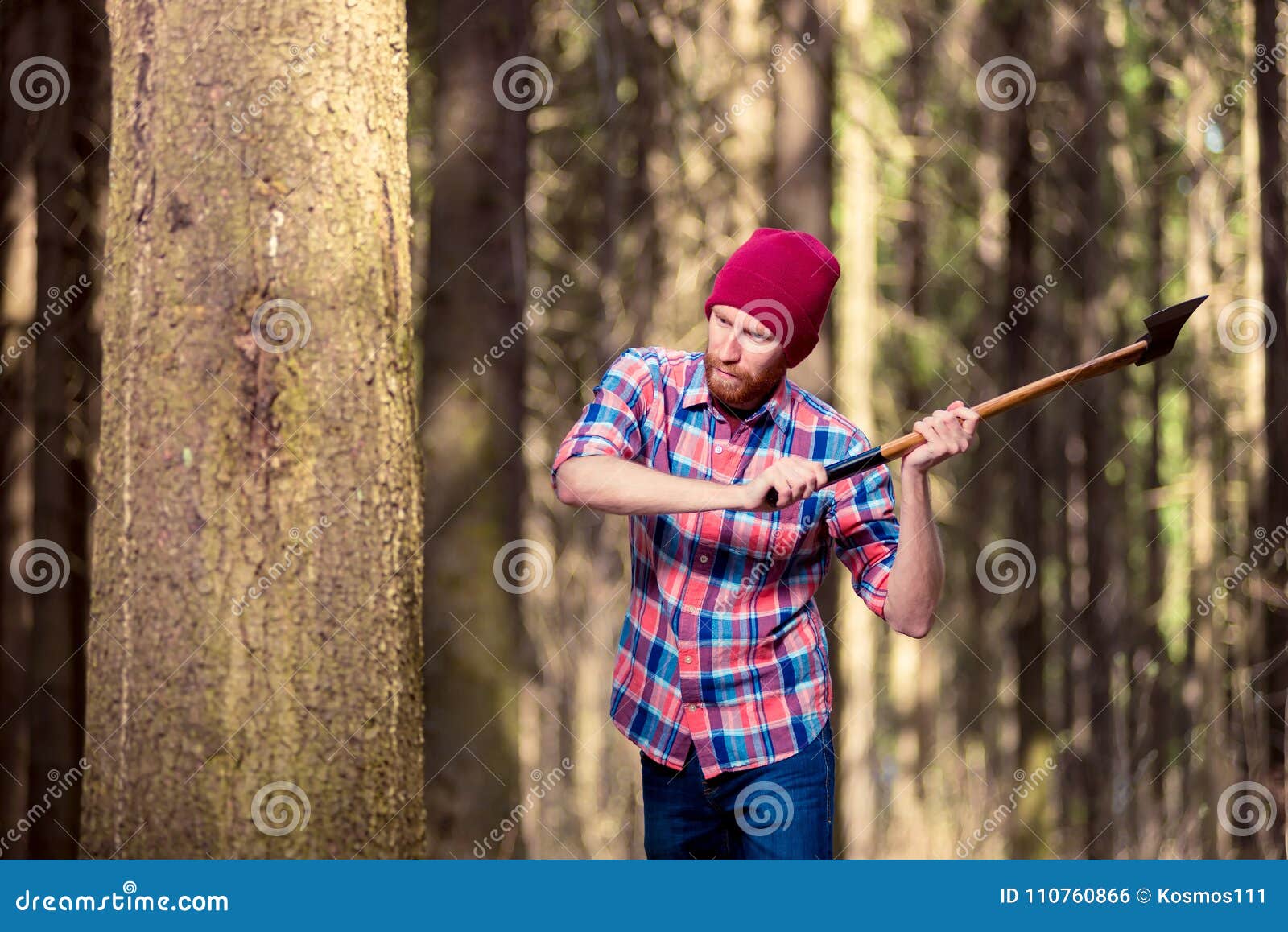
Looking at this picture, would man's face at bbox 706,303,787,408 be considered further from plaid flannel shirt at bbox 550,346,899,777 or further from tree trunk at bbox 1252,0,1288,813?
tree trunk at bbox 1252,0,1288,813

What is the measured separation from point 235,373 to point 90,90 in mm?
4254

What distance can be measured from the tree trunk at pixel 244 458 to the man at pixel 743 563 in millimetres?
565

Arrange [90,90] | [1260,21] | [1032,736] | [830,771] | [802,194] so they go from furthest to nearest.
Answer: [1032,736], [1260,21], [90,90], [802,194], [830,771]

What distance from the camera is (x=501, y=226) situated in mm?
5094

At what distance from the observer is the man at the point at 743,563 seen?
2912 mm

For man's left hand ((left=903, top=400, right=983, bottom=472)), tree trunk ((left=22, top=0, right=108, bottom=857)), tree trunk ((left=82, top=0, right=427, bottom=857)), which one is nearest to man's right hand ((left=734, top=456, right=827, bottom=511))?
man's left hand ((left=903, top=400, right=983, bottom=472))

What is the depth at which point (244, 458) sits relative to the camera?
2830 millimetres

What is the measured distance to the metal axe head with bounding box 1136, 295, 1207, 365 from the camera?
3.00 m

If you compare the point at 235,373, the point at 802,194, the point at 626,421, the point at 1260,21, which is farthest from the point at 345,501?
the point at 1260,21

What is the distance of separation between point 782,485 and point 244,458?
1178 millimetres

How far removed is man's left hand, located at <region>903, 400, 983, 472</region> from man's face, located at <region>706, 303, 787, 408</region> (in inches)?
14.3

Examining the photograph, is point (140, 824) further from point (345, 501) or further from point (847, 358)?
point (847, 358)

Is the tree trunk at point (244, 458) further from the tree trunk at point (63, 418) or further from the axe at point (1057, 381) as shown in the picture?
the tree trunk at point (63, 418)

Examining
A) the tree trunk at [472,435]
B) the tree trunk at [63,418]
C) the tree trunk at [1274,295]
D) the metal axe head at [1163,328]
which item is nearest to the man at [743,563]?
the metal axe head at [1163,328]
